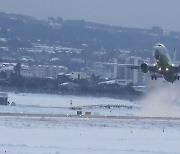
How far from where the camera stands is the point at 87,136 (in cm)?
6112

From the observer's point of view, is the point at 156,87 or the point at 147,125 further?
the point at 156,87

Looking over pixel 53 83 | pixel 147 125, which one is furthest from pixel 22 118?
pixel 53 83

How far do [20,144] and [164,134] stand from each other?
1542 centimetres

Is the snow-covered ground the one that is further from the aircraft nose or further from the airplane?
the aircraft nose

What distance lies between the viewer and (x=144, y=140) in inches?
2373

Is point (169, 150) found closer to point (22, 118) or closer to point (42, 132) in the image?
point (42, 132)

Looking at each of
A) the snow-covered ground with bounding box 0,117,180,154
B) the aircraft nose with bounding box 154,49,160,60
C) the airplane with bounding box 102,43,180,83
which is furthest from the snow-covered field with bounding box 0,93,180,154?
the aircraft nose with bounding box 154,49,160,60

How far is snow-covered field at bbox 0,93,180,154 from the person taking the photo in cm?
5247

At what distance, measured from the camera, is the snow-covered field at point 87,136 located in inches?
2066

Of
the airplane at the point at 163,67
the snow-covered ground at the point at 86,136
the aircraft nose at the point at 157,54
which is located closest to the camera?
the snow-covered ground at the point at 86,136

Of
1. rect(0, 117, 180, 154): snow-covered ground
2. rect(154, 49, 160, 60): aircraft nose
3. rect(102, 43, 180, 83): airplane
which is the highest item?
rect(154, 49, 160, 60): aircraft nose

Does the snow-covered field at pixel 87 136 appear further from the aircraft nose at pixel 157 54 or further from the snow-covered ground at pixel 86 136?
the aircraft nose at pixel 157 54

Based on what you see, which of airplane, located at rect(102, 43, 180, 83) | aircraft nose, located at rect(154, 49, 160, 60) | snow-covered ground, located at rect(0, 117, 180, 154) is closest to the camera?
snow-covered ground, located at rect(0, 117, 180, 154)

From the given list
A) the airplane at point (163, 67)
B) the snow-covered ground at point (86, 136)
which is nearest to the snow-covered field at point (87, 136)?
the snow-covered ground at point (86, 136)
